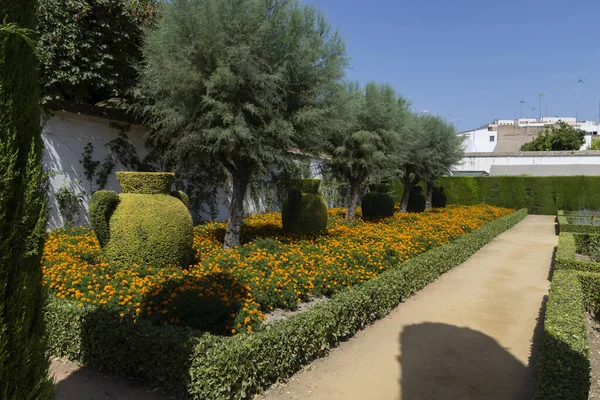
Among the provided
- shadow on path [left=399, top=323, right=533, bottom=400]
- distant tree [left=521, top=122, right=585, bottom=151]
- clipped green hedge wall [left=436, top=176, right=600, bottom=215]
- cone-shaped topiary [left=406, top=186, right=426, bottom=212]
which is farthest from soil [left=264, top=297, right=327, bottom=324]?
distant tree [left=521, top=122, right=585, bottom=151]

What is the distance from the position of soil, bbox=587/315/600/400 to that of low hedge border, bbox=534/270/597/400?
1.56ft

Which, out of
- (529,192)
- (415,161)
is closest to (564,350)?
(415,161)

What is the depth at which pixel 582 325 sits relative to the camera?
4137mm

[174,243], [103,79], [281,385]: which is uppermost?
[103,79]

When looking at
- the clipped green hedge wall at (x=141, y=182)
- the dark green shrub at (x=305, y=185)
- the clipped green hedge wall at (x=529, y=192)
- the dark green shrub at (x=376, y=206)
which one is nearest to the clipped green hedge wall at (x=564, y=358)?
the clipped green hedge wall at (x=141, y=182)

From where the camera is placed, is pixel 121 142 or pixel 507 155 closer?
pixel 121 142

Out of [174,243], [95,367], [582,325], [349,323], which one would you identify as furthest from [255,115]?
[582,325]

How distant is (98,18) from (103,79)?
1661 millimetres

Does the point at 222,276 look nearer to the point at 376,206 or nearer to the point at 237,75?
the point at 237,75

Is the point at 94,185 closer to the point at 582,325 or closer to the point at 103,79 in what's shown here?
the point at 103,79

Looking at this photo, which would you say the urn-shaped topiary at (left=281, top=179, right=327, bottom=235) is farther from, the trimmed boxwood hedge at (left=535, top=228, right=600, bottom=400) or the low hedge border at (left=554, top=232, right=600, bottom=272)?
the trimmed boxwood hedge at (left=535, top=228, right=600, bottom=400)

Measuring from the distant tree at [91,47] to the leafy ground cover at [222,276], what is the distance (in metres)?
4.33

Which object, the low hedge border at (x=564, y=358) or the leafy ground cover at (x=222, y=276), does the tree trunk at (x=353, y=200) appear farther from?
the low hedge border at (x=564, y=358)

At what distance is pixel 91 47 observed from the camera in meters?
10.7
